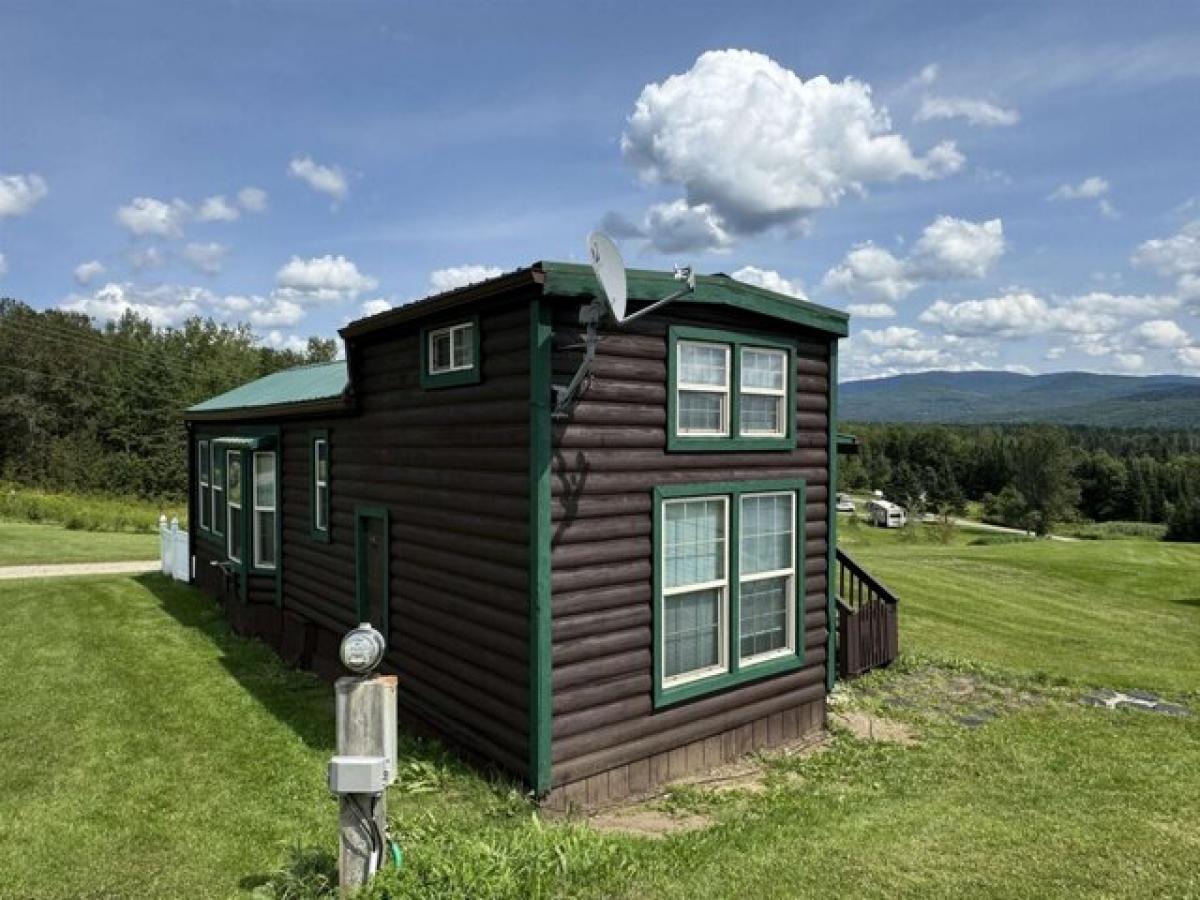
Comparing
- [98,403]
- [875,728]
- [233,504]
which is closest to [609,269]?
[875,728]

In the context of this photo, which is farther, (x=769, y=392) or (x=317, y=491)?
(x=317, y=491)

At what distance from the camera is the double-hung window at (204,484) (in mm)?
16688

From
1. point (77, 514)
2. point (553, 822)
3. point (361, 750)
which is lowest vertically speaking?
point (77, 514)

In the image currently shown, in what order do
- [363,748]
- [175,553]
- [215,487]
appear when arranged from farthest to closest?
[175,553] → [215,487] → [363,748]

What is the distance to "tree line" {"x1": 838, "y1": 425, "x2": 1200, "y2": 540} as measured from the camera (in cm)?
A: 9725

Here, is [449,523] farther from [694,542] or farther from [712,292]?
[712,292]

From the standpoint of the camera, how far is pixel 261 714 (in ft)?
30.0

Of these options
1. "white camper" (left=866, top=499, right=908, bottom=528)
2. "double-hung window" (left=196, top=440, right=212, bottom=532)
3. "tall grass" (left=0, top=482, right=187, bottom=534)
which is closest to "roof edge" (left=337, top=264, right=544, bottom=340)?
"double-hung window" (left=196, top=440, right=212, bottom=532)

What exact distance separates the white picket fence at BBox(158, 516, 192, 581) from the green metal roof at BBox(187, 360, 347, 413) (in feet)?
11.0

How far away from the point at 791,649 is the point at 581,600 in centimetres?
324

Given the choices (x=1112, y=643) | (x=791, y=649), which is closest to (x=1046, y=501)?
(x=1112, y=643)

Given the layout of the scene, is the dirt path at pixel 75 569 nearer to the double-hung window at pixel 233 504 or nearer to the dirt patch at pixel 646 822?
the double-hung window at pixel 233 504

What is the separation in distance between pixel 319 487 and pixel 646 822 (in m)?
6.93

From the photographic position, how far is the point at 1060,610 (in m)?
20.1
